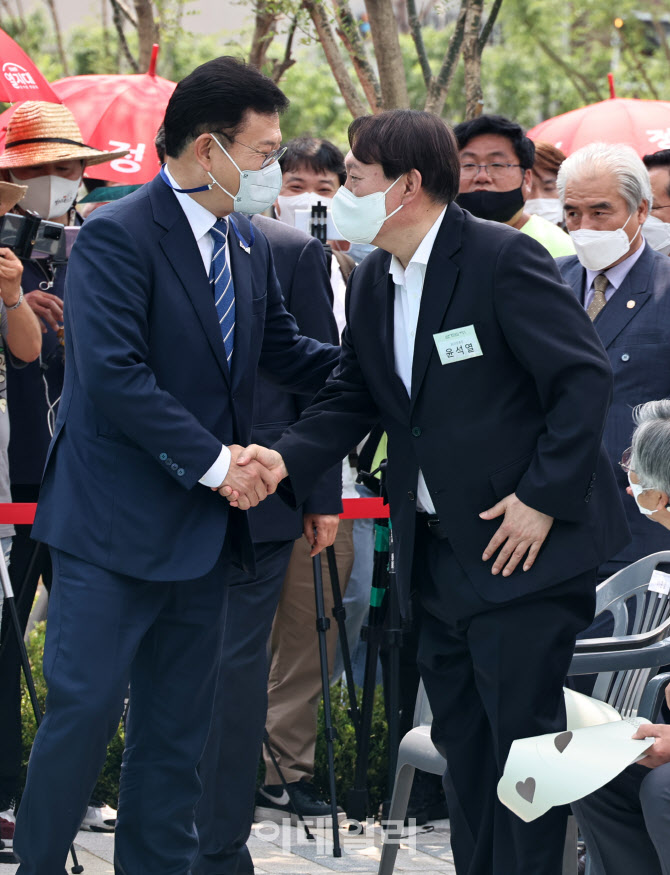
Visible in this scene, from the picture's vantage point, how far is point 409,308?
10.7ft

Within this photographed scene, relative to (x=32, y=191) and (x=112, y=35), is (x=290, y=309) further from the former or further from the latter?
(x=112, y=35)

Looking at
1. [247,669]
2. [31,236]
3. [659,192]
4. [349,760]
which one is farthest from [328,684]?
[659,192]

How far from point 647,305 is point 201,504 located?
1880 mm

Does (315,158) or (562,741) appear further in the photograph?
(315,158)

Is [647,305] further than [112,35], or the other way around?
[112,35]

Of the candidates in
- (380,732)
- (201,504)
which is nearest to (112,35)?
(380,732)

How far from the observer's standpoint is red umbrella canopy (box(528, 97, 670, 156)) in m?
7.67

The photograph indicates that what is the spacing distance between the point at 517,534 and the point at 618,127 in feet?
17.6

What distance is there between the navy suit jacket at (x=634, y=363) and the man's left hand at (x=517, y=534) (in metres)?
1.18

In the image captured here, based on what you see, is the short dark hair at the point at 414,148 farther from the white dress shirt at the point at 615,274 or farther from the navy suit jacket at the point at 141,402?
the white dress shirt at the point at 615,274

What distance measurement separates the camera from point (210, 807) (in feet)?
12.5

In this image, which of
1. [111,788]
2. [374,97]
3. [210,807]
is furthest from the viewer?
[374,97]

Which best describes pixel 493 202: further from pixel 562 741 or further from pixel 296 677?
pixel 562 741

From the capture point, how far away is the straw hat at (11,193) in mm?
4266
